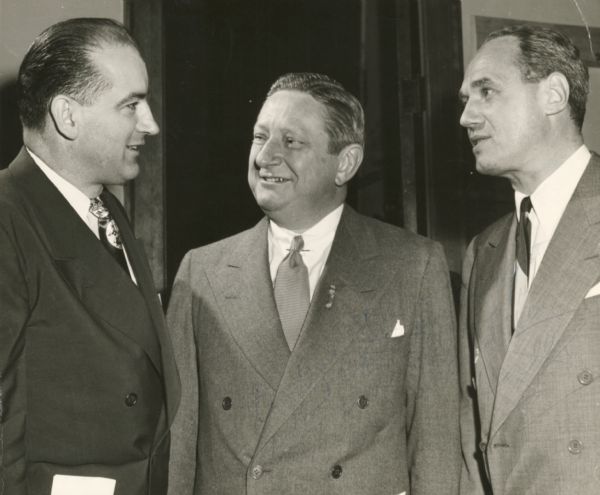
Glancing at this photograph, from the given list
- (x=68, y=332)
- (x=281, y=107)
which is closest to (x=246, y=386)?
(x=68, y=332)

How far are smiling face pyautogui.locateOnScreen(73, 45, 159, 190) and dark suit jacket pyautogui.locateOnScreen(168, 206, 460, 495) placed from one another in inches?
22.7

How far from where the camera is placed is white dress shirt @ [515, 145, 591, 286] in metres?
2.11

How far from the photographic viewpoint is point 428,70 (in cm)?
339

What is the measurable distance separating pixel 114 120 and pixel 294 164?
2.31ft

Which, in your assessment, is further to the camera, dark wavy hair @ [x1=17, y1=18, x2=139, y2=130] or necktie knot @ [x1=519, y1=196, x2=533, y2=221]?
necktie knot @ [x1=519, y1=196, x2=533, y2=221]

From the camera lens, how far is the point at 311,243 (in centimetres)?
241

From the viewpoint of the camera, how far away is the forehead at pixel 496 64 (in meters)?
2.25

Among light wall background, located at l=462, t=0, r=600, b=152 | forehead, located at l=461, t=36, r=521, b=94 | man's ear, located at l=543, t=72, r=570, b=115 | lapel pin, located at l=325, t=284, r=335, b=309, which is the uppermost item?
light wall background, located at l=462, t=0, r=600, b=152

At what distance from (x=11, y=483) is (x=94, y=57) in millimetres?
1027

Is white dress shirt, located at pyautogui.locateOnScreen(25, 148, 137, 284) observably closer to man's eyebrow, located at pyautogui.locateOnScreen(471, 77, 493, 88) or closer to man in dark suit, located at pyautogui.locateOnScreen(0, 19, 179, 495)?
man in dark suit, located at pyautogui.locateOnScreen(0, 19, 179, 495)

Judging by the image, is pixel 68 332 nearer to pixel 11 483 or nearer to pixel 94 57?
pixel 11 483

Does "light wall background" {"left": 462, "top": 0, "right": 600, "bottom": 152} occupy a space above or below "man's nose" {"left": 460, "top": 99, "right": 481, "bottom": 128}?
above

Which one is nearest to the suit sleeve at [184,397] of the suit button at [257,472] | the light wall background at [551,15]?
the suit button at [257,472]

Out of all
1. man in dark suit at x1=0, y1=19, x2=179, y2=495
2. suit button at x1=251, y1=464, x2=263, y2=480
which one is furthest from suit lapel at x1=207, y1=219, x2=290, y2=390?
man in dark suit at x1=0, y1=19, x2=179, y2=495
